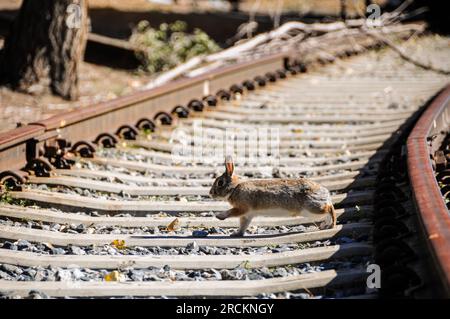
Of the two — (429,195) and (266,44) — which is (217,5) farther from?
(429,195)

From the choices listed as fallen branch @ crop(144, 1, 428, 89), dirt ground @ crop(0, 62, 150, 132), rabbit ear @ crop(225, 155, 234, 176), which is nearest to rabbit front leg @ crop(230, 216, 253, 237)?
rabbit ear @ crop(225, 155, 234, 176)

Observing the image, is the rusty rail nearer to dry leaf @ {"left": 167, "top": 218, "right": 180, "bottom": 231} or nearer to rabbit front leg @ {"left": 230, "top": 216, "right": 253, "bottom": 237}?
rabbit front leg @ {"left": 230, "top": 216, "right": 253, "bottom": 237}

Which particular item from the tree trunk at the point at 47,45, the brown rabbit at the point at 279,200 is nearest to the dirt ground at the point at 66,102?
the tree trunk at the point at 47,45

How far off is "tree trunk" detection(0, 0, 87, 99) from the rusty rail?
4.84m

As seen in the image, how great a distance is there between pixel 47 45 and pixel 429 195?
6.94 metres

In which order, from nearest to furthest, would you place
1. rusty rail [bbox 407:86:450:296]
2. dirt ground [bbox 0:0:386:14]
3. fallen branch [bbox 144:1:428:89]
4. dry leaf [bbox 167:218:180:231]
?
rusty rail [bbox 407:86:450:296]
dry leaf [bbox 167:218:180:231]
fallen branch [bbox 144:1:428:89]
dirt ground [bbox 0:0:386:14]

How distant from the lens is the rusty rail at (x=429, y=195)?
325 centimetres

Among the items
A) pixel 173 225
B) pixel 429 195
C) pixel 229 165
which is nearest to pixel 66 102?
pixel 173 225

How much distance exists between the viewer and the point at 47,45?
1004 centimetres

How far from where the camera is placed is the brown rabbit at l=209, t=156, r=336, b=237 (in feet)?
15.1

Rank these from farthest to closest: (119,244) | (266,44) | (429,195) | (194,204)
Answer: (266,44) < (194,204) < (119,244) < (429,195)

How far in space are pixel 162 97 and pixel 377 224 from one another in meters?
4.22

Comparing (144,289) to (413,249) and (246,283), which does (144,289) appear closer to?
(246,283)

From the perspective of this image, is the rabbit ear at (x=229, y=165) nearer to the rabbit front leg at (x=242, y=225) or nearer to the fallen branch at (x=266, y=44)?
the rabbit front leg at (x=242, y=225)
